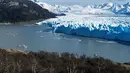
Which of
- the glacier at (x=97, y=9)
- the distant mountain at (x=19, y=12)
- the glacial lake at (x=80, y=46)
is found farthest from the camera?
the glacier at (x=97, y=9)

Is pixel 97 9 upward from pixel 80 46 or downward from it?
upward

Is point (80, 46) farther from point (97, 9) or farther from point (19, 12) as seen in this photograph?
point (97, 9)

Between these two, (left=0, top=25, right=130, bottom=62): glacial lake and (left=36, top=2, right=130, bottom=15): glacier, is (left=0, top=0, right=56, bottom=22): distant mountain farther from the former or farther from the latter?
(left=0, top=25, right=130, bottom=62): glacial lake

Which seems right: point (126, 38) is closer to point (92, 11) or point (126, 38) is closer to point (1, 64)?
point (1, 64)

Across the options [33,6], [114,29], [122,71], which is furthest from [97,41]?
[33,6]

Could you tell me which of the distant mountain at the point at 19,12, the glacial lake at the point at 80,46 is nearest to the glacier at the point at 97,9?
the distant mountain at the point at 19,12

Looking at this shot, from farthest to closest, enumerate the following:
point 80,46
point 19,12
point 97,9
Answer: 1. point 97,9
2. point 19,12
3. point 80,46

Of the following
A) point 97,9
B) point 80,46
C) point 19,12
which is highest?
point 97,9

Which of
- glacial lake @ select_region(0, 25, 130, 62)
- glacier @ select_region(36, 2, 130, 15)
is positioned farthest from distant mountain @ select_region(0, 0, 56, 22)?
glacial lake @ select_region(0, 25, 130, 62)

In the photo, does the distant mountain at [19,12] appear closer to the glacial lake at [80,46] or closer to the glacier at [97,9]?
the glacier at [97,9]

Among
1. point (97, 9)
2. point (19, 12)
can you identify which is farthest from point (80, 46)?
point (97, 9)
